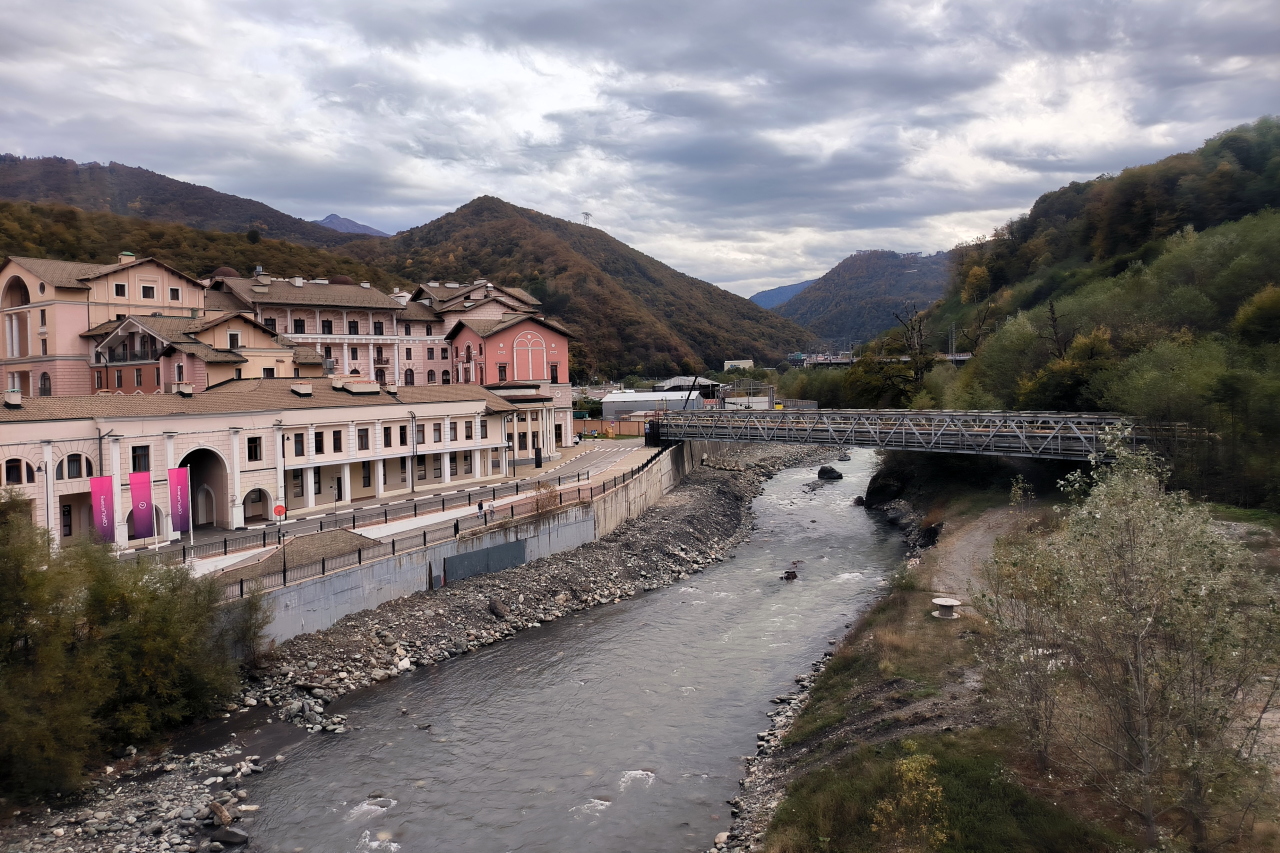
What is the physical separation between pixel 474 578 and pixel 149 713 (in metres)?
14.1

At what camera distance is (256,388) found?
38.8 meters

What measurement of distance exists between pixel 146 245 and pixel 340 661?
99.1 metres

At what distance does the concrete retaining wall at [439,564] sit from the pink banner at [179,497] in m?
7.59

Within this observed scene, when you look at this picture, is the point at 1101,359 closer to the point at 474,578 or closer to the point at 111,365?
the point at 474,578

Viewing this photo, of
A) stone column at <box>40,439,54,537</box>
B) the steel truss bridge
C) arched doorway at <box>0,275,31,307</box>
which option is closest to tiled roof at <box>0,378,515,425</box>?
stone column at <box>40,439,54,537</box>

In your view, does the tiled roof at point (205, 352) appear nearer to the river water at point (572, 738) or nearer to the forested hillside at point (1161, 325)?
the river water at point (572, 738)

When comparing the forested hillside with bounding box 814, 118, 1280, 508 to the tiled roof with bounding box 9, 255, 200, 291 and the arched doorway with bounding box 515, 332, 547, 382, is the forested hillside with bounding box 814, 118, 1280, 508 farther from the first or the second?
the tiled roof with bounding box 9, 255, 200, 291

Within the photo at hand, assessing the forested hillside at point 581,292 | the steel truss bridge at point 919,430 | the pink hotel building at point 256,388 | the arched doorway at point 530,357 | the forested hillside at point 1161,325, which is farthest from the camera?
the forested hillside at point 581,292

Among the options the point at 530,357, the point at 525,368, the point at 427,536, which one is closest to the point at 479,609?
the point at 427,536

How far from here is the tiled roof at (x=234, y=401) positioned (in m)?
29.7

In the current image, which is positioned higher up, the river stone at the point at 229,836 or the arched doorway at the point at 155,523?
the arched doorway at the point at 155,523

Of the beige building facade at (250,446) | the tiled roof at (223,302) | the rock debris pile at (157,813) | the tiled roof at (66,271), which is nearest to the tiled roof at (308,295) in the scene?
the tiled roof at (223,302)

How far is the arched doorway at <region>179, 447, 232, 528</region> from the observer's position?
3459 centimetres

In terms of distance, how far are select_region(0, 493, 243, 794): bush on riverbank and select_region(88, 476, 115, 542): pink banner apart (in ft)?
29.7
